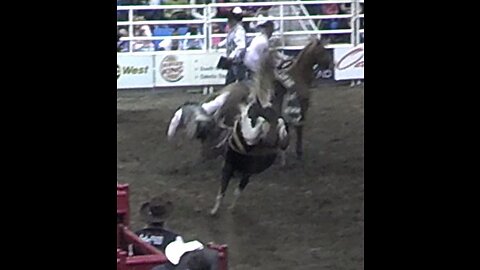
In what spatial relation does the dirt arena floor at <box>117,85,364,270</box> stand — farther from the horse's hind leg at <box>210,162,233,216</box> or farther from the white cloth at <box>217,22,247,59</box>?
the white cloth at <box>217,22,247,59</box>

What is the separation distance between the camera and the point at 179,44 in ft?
8.21

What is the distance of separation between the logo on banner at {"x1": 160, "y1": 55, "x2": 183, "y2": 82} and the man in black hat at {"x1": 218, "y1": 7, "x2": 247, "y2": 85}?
0.33 ft

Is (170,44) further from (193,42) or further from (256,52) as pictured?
(256,52)

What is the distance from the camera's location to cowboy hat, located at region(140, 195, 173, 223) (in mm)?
2512

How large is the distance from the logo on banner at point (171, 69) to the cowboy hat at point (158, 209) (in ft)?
0.85

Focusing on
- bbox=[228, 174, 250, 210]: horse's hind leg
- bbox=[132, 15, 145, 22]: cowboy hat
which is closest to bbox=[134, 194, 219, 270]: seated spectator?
bbox=[228, 174, 250, 210]: horse's hind leg

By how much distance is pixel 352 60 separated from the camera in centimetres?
253

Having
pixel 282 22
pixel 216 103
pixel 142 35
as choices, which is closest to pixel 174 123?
pixel 216 103

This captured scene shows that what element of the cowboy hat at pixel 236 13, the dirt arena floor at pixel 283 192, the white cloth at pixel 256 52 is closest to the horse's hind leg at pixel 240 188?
the dirt arena floor at pixel 283 192

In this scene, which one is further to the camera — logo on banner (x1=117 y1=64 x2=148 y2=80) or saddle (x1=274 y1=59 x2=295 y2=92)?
saddle (x1=274 y1=59 x2=295 y2=92)

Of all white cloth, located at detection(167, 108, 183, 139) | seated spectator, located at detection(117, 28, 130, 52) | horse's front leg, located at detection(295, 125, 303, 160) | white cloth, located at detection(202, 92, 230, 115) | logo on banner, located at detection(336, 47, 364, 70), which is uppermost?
seated spectator, located at detection(117, 28, 130, 52)

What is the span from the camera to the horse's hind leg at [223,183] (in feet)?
8.32

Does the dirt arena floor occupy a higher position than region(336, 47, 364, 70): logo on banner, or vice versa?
region(336, 47, 364, 70): logo on banner
